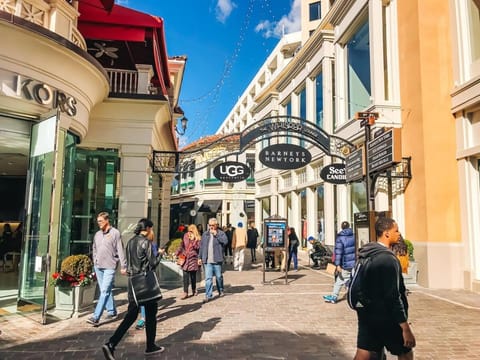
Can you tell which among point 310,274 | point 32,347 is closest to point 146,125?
point 32,347

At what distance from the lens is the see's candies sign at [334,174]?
1123 cm

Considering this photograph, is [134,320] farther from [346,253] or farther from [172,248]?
[172,248]

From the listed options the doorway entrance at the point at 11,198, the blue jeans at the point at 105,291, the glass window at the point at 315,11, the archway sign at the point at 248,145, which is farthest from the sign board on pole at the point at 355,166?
the glass window at the point at 315,11

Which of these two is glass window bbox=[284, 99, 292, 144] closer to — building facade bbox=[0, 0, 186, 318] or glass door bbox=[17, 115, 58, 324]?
building facade bbox=[0, 0, 186, 318]

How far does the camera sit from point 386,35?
1191 cm

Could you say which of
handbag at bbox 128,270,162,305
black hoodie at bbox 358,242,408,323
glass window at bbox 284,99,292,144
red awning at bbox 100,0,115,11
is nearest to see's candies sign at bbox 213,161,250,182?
red awning at bbox 100,0,115,11

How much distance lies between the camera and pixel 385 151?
7867 millimetres

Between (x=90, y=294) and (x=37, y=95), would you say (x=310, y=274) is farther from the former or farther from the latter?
(x=37, y=95)

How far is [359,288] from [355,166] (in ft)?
22.5

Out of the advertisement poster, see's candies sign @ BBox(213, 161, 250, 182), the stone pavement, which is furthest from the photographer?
the advertisement poster

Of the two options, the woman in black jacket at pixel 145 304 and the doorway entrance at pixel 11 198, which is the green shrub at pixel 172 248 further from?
the woman in black jacket at pixel 145 304

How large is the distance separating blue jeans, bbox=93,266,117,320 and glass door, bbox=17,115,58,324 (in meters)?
0.89

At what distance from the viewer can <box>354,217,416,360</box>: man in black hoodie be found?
9.84 feet

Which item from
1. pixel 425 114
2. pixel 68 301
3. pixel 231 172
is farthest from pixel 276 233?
pixel 68 301
